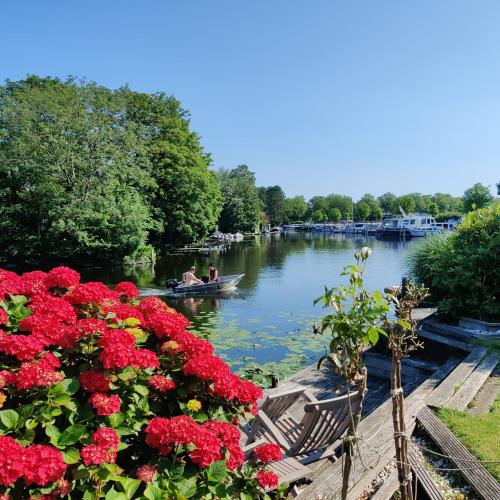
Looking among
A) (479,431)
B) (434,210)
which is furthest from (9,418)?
(434,210)

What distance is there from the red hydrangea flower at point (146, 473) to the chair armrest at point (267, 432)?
2307mm

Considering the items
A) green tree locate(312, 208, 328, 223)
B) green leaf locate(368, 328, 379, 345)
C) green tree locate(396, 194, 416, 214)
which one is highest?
green tree locate(396, 194, 416, 214)

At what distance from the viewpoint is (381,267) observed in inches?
1284

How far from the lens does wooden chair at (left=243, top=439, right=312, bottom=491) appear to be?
3727 millimetres

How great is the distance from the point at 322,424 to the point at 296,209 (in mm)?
134380

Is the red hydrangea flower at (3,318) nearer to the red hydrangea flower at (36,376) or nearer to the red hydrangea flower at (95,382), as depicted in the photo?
the red hydrangea flower at (36,376)

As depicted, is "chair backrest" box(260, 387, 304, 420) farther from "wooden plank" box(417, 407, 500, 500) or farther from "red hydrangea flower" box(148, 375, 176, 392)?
"red hydrangea flower" box(148, 375, 176, 392)

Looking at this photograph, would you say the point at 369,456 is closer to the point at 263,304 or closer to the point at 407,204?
the point at 263,304

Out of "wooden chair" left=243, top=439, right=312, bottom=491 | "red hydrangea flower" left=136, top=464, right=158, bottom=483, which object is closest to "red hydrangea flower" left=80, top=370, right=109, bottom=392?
"red hydrangea flower" left=136, top=464, right=158, bottom=483

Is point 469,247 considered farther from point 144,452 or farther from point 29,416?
point 29,416

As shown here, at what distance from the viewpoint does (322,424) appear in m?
4.34

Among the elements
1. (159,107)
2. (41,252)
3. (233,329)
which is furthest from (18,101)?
(233,329)

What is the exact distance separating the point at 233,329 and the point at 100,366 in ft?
38.8

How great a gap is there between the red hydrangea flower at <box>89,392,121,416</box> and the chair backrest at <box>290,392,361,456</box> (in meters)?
2.40
